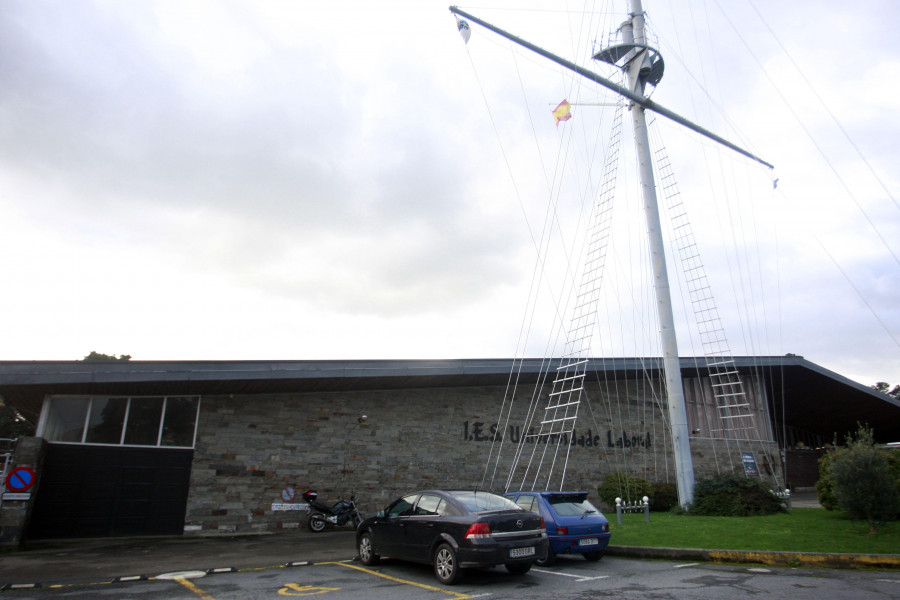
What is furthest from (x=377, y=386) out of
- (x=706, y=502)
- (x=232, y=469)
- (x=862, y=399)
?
(x=862, y=399)

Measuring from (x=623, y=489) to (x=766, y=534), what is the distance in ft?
28.3

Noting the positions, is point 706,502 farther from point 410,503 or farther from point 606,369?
point 410,503

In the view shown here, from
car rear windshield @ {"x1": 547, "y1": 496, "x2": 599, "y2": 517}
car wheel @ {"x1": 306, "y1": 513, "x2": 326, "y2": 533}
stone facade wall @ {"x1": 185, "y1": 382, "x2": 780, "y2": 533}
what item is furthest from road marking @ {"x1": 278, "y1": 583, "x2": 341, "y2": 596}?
stone facade wall @ {"x1": 185, "y1": 382, "x2": 780, "y2": 533}

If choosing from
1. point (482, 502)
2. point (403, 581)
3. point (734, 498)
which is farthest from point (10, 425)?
point (734, 498)

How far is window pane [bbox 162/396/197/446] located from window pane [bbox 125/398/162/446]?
229 mm

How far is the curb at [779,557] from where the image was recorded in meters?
8.33

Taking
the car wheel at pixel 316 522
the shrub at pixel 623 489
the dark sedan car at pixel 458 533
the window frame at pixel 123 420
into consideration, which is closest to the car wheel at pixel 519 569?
the dark sedan car at pixel 458 533

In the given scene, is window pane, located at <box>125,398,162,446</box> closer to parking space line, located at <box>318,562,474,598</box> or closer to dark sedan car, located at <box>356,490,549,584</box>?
parking space line, located at <box>318,562,474,598</box>

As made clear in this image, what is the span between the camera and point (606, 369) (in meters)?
20.9

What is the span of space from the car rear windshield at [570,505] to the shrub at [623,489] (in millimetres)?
9162

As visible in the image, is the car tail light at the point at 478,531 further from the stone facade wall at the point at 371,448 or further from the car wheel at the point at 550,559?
the stone facade wall at the point at 371,448

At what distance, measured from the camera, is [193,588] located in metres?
7.59

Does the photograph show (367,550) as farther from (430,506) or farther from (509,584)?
→ (509,584)

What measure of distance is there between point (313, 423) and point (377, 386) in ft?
7.38
